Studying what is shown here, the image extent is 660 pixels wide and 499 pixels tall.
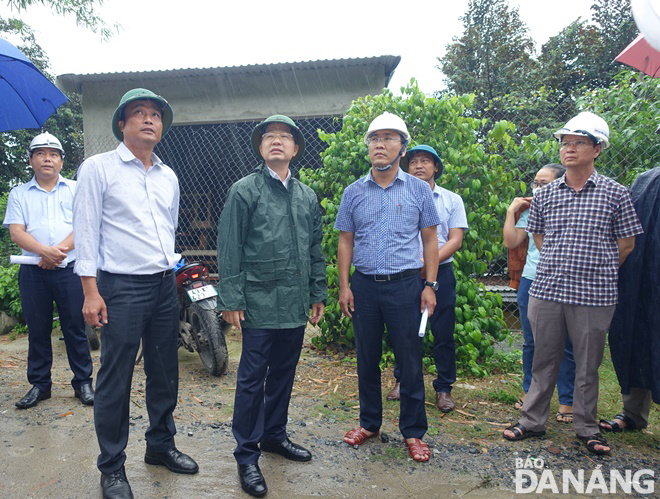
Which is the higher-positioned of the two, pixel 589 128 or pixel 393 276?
pixel 589 128

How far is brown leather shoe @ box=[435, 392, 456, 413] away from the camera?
3.85 metres

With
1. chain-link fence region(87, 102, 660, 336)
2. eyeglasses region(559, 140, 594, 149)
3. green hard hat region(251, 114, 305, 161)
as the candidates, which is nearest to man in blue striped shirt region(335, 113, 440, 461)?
green hard hat region(251, 114, 305, 161)

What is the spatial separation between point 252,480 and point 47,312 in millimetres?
2313

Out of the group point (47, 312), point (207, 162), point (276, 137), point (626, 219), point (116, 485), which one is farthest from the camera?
point (207, 162)

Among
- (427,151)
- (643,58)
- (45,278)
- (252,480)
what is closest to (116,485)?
(252,480)

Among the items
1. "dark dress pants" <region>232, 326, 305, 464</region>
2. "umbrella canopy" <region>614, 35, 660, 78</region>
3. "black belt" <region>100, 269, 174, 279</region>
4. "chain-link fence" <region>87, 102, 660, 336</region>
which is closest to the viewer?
"black belt" <region>100, 269, 174, 279</region>

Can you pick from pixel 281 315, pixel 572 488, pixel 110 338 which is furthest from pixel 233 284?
pixel 572 488

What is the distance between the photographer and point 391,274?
309cm

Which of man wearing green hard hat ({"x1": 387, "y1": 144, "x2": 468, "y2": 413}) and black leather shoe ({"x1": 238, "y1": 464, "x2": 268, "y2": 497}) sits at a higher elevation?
man wearing green hard hat ({"x1": 387, "y1": 144, "x2": 468, "y2": 413})

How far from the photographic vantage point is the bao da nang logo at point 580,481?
8.92 feet

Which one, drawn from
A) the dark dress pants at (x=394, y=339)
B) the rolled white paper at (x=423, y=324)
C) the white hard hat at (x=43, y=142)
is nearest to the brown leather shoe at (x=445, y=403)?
the dark dress pants at (x=394, y=339)

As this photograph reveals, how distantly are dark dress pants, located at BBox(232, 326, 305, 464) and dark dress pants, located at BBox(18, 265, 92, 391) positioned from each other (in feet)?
5.86

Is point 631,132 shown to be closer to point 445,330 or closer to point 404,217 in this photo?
point 445,330

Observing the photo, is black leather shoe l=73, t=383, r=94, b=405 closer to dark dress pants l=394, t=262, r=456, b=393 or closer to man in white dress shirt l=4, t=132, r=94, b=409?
man in white dress shirt l=4, t=132, r=94, b=409
